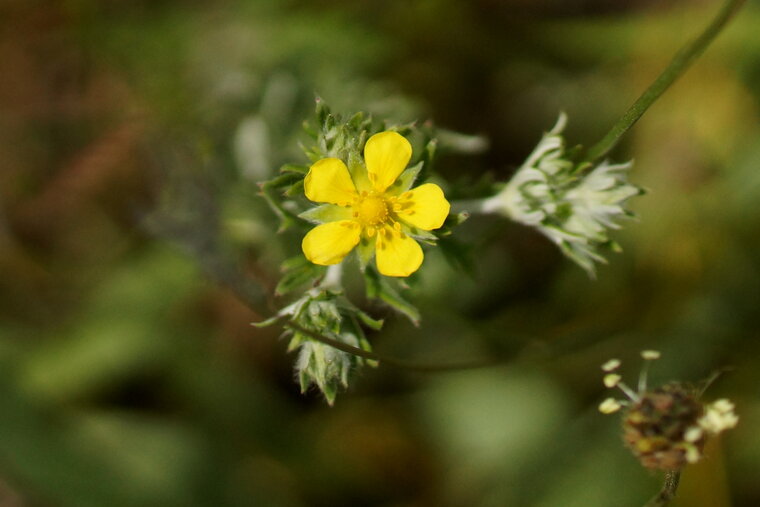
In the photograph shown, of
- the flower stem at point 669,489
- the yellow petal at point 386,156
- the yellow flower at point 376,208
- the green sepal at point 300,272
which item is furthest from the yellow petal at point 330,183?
the flower stem at point 669,489

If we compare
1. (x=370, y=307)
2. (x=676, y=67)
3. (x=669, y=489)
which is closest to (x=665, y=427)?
(x=669, y=489)

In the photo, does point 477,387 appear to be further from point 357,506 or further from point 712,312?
point 712,312

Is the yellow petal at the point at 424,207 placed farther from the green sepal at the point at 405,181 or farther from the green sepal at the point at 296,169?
the green sepal at the point at 296,169

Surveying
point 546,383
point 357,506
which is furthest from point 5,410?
point 546,383

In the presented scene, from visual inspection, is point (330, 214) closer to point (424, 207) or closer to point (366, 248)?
point (366, 248)

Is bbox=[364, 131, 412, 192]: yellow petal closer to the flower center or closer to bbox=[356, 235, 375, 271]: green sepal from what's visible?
the flower center

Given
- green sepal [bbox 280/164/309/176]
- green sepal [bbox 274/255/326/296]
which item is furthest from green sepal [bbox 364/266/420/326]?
green sepal [bbox 280/164/309/176]
